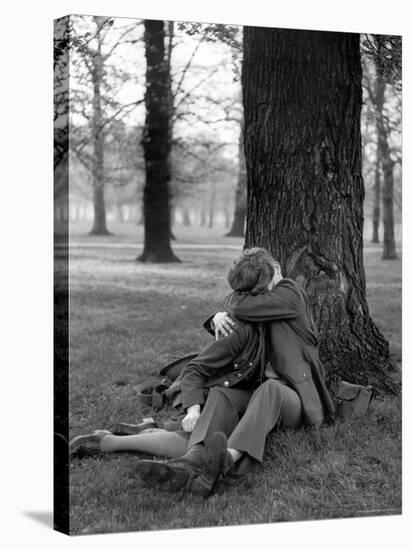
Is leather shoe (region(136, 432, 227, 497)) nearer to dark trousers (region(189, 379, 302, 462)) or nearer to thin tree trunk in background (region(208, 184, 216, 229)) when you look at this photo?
dark trousers (region(189, 379, 302, 462))

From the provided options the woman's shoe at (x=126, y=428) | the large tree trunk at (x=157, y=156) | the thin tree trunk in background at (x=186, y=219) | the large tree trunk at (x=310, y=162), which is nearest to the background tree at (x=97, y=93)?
the large tree trunk at (x=157, y=156)

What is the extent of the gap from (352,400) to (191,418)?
1.20 metres

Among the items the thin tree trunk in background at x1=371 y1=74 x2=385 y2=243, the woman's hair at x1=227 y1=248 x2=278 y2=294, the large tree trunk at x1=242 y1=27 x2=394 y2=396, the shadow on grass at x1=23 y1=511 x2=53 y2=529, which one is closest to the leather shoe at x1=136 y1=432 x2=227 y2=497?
the shadow on grass at x1=23 y1=511 x2=53 y2=529

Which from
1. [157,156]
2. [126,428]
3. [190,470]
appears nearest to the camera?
[190,470]

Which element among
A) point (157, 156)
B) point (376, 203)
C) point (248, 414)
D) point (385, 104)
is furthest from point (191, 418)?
point (385, 104)

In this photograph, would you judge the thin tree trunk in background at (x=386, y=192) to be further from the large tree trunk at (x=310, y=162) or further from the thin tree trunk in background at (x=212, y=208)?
the thin tree trunk in background at (x=212, y=208)

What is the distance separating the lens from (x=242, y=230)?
6496 mm

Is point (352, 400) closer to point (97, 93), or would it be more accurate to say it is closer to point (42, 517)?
point (42, 517)

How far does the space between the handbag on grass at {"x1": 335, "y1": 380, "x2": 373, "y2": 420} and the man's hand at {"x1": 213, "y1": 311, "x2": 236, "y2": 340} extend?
926mm

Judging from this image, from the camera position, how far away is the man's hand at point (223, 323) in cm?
591

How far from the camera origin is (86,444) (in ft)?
18.5

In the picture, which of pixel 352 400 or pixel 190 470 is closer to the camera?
pixel 190 470

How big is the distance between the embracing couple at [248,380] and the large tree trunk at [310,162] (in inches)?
19.0

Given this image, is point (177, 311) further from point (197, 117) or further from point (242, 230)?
point (197, 117)
